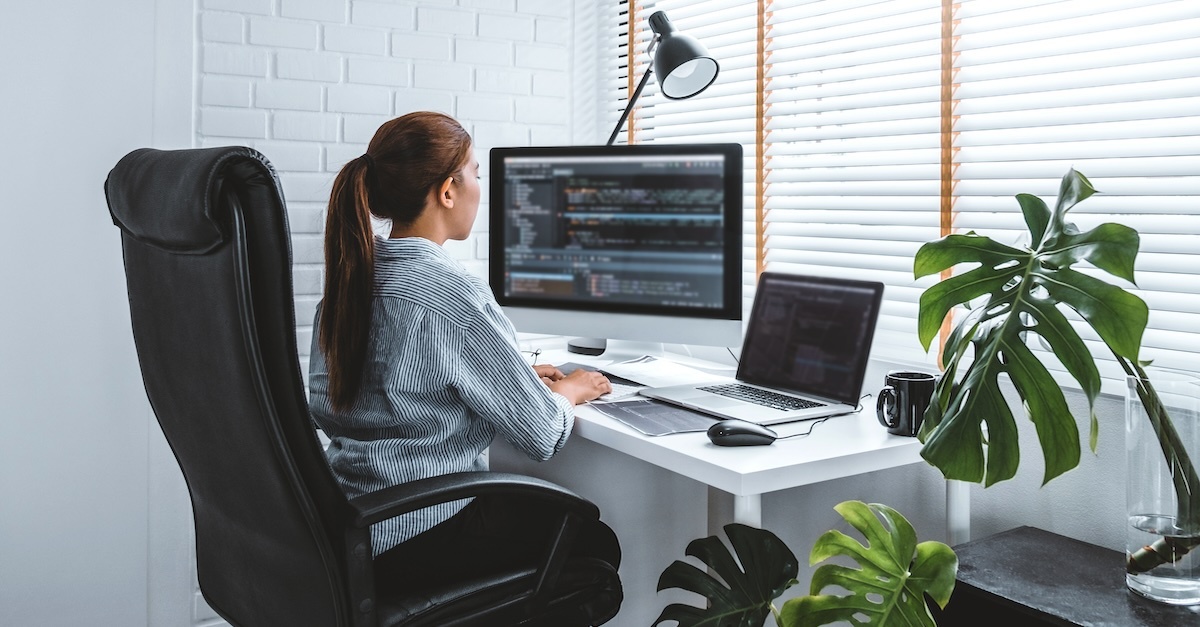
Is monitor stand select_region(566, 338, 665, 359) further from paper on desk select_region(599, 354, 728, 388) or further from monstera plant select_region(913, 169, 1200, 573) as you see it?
monstera plant select_region(913, 169, 1200, 573)

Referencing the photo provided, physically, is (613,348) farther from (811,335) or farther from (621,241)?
(811,335)

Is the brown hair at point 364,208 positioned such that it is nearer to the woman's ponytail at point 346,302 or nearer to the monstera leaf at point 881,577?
the woman's ponytail at point 346,302

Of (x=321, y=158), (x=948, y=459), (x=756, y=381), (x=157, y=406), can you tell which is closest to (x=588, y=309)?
(x=756, y=381)

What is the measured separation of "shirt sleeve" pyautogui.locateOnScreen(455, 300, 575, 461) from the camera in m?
1.50

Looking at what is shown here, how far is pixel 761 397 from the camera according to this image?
1819mm

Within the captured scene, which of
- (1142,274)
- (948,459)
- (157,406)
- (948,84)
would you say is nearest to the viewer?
(948,459)

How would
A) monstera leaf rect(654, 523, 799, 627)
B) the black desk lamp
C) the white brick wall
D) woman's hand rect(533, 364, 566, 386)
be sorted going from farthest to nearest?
the white brick wall
the black desk lamp
woman's hand rect(533, 364, 566, 386)
monstera leaf rect(654, 523, 799, 627)

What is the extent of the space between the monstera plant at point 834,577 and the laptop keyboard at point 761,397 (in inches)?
14.7

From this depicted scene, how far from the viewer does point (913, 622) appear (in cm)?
121

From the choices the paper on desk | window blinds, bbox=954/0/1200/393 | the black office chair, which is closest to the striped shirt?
the black office chair

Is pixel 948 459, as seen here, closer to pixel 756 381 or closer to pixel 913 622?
pixel 913 622

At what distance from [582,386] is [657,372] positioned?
0.34 m

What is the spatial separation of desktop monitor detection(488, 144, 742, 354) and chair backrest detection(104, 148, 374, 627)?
3.20ft

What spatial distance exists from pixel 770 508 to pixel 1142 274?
0.94 m
